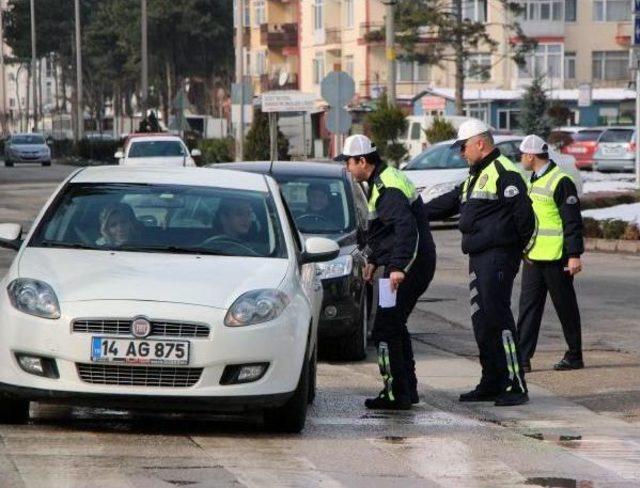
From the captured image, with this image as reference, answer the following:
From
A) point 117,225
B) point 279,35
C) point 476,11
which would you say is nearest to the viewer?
point 117,225

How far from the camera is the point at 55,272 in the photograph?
9.90 m

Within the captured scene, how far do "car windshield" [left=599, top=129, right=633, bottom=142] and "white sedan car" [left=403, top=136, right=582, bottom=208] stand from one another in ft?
90.5

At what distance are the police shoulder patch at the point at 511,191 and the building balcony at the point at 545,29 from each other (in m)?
84.0

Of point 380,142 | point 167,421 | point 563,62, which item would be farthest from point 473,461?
point 563,62

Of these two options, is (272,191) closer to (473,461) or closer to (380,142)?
(473,461)

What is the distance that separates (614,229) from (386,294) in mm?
16686

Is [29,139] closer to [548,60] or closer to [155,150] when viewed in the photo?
[548,60]

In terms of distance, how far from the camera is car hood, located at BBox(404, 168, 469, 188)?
104ft

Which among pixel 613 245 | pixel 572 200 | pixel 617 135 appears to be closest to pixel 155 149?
pixel 613 245

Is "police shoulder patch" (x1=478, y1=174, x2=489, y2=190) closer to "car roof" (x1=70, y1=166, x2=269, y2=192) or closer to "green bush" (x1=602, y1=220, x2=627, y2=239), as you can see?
"car roof" (x1=70, y1=166, x2=269, y2=192)

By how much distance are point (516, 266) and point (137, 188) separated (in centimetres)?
248

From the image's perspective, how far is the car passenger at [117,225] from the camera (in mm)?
10641

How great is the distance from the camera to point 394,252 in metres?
11.3

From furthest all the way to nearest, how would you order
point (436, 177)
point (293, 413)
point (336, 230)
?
point (436, 177) < point (336, 230) < point (293, 413)
